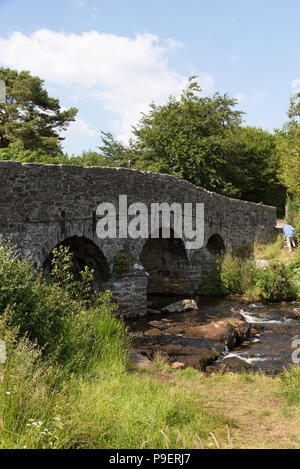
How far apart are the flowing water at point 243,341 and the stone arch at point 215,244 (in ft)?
14.9

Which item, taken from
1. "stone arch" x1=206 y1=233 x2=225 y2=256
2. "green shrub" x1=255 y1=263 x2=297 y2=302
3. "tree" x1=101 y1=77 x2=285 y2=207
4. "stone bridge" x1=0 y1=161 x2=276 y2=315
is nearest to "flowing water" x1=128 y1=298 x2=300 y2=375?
"green shrub" x1=255 y1=263 x2=297 y2=302

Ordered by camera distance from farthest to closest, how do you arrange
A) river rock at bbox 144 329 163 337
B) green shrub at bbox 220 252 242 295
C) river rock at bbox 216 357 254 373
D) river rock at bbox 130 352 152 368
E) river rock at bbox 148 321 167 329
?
green shrub at bbox 220 252 242 295
river rock at bbox 148 321 167 329
river rock at bbox 144 329 163 337
river rock at bbox 216 357 254 373
river rock at bbox 130 352 152 368

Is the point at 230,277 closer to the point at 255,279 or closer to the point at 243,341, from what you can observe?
the point at 255,279

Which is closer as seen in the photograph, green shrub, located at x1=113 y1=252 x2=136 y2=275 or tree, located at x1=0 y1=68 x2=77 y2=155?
green shrub, located at x1=113 y1=252 x2=136 y2=275

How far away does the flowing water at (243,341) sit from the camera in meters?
8.24

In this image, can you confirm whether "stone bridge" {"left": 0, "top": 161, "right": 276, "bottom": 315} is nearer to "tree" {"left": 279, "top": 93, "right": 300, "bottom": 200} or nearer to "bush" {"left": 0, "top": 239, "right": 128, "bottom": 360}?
"bush" {"left": 0, "top": 239, "right": 128, "bottom": 360}

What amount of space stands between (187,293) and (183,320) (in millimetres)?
3923

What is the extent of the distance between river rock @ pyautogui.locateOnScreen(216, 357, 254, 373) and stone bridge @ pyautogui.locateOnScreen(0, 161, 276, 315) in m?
4.11

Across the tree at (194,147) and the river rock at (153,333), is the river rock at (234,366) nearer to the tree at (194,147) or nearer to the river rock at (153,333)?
the river rock at (153,333)

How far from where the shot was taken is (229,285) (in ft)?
49.9

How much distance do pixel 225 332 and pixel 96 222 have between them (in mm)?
4123

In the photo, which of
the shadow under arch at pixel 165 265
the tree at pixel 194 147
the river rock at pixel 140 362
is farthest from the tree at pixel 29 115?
the river rock at pixel 140 362

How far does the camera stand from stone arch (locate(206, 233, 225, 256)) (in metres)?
18.3
